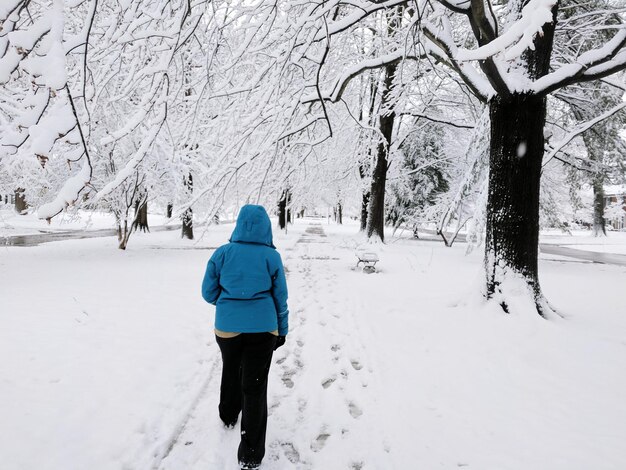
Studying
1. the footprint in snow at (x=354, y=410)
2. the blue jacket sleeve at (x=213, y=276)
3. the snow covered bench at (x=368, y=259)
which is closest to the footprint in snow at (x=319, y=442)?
the footprint in snow at (x=354, y=410)

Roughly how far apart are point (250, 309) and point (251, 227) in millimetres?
569

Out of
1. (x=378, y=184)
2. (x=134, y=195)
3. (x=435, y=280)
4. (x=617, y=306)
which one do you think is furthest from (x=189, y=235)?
(x=617, y=306)

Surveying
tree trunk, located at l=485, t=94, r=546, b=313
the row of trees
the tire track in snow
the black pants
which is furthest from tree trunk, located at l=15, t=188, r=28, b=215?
tree trunk, located at l=485, t=94, r=546, b=313

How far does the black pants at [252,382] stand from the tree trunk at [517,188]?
4.25m

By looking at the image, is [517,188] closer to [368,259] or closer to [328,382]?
[328,382]

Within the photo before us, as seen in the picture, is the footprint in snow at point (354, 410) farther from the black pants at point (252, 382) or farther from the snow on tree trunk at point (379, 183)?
the snow on tree trunk at point (379, 183)

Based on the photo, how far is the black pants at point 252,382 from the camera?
8.54 ft

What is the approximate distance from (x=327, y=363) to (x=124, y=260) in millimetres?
10006

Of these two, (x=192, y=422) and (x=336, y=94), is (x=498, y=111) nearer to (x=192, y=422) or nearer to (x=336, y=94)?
(x=336, y=94)

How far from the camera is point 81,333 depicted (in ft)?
17.1

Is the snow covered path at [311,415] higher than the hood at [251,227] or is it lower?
lower

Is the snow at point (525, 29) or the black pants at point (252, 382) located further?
the black pants at point (252, 382)

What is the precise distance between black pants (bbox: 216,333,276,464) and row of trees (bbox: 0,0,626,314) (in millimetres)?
1342

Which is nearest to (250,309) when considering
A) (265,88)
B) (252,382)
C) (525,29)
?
(252,382)
